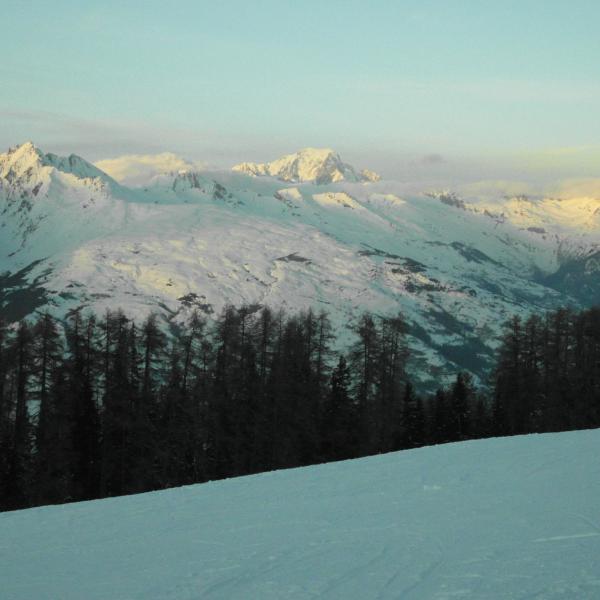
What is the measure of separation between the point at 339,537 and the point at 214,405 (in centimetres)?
2605

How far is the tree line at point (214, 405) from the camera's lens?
1401 inches

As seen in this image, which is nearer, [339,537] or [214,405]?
[339,537]

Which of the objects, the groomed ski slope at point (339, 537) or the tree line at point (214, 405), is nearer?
the groomed ski slope at point (339, 537)

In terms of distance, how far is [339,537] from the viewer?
12844mm

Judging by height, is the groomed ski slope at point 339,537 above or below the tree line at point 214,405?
above

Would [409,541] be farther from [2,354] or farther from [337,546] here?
[2,354]

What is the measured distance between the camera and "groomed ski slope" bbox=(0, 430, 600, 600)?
1026 centimetres

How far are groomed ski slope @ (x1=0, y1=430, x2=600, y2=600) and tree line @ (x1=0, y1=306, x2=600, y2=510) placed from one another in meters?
17.9

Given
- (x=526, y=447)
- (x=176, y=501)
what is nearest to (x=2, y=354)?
(x=176, y=501)

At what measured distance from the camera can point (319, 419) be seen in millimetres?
40438

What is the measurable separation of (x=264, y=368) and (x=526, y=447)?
23124 millimetres

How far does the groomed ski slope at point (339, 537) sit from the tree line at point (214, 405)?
1789 centimetres

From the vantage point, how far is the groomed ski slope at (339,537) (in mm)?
10258

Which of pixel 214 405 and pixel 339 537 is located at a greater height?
pixel 339 537
